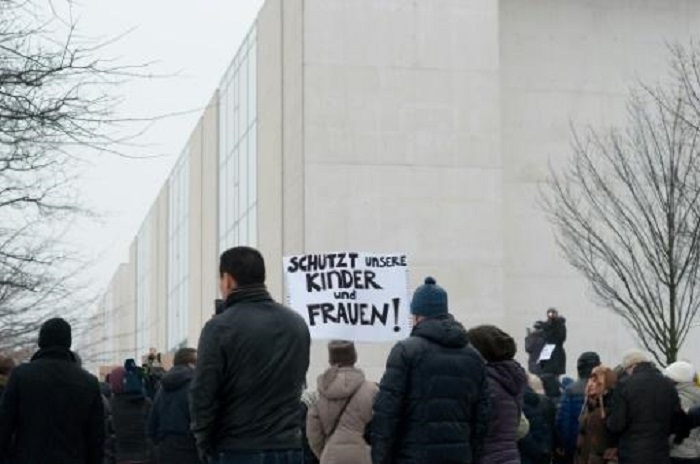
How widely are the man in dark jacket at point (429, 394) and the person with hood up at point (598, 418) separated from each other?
156 inches

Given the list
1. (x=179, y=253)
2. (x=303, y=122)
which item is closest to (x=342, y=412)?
(x=303, y=122)

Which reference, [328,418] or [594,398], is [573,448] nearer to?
[594,398]

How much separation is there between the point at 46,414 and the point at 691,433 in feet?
19.2

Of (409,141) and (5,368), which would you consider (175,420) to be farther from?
(409,141)

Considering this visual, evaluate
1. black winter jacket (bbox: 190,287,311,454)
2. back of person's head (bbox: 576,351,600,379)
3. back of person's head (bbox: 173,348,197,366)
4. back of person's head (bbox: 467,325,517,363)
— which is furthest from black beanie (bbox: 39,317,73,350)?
back of person's head (bbox: 576,351,600,379)

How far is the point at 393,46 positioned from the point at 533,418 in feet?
67.9

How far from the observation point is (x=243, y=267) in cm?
727

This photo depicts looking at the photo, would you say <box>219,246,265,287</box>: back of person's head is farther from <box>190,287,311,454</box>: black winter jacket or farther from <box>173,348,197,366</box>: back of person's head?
<box>173,348,197,366</box>: back of person's head

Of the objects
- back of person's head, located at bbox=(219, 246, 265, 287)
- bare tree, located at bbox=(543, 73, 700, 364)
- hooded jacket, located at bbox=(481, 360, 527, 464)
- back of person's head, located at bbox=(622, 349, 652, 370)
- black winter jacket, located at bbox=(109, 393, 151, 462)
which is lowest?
black winter jacket, located at bbox=(109, 393, 151, 462)

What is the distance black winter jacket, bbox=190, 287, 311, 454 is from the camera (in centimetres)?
699

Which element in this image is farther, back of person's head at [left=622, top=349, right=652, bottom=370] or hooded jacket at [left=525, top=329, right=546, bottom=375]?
hooded jacket at [left=525, top=329, right=546, bottom=375]

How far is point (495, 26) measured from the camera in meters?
32.8

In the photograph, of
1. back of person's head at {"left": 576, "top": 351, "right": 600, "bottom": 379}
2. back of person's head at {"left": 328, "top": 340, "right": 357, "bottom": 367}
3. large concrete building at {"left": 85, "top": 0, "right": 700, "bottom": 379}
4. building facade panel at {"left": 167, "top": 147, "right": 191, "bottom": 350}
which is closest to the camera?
back of person's head at {"left": 328, "top": 340, "right": 357, "bottom": 367}

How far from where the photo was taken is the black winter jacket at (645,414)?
11664mm
